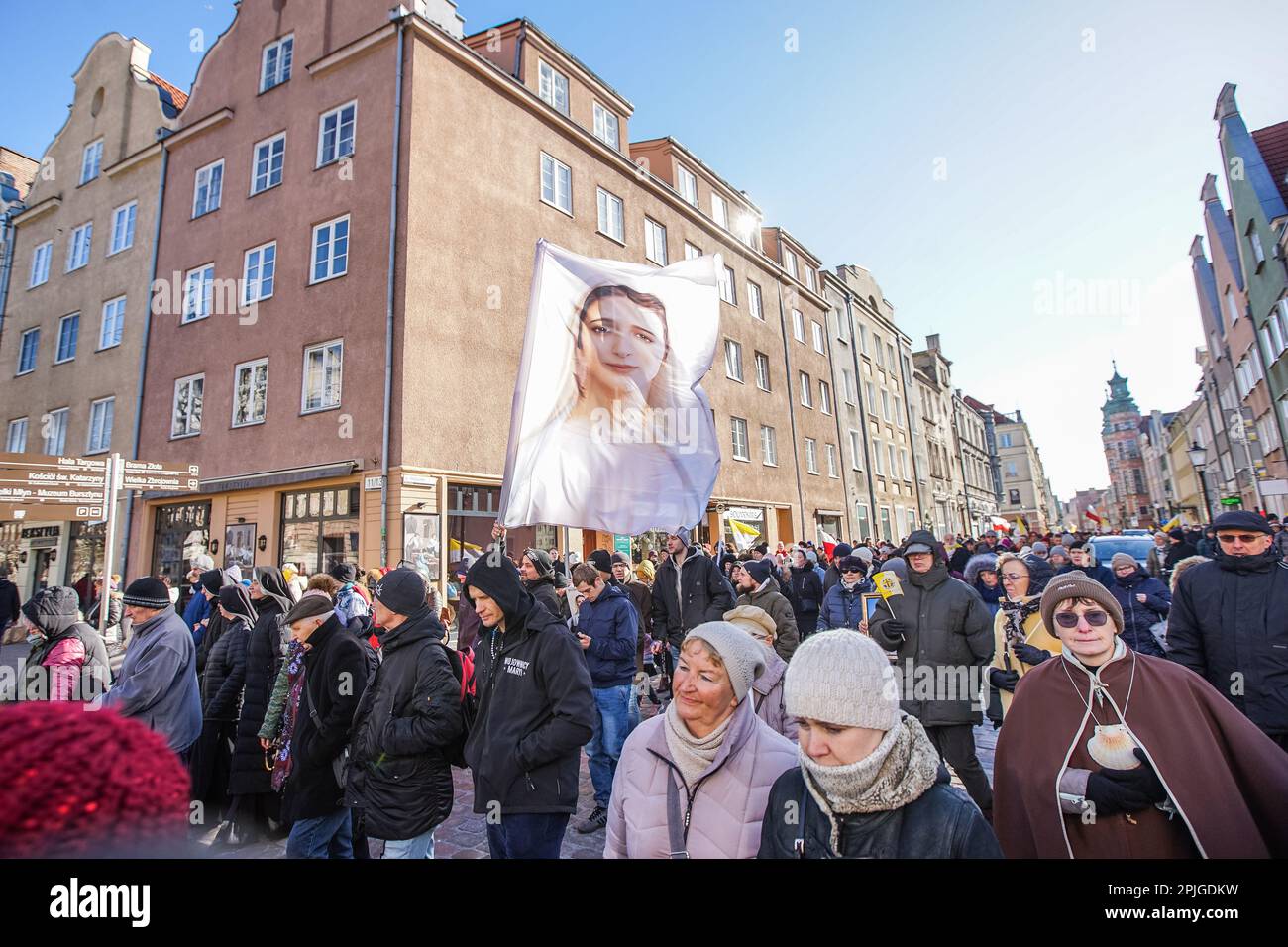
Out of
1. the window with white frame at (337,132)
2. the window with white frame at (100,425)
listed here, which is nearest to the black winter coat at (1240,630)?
the window with white frame at (337,132)

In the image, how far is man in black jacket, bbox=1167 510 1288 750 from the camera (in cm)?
365

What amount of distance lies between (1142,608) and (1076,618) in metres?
4.38

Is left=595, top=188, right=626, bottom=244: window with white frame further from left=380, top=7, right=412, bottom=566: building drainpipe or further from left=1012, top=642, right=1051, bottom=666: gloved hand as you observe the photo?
left=1012, top=642, right=1051, bottom=666: gloved hand

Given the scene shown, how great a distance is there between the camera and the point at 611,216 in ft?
66.1

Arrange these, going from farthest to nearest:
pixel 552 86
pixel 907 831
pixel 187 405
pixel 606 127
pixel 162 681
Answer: pixel 606 127
pixel 552 86
pixel 187 405
pixel 162 681
pixel 907 831

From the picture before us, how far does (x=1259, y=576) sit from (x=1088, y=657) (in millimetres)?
2163

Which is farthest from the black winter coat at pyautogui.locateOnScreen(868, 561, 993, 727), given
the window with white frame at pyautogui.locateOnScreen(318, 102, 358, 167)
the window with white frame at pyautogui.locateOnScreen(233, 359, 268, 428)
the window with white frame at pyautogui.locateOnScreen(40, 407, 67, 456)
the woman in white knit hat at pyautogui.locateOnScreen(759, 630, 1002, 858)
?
the window with white frame at pyautogui.locateOnScreen(40, 407, 67, 456)

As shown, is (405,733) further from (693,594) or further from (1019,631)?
(693,594)

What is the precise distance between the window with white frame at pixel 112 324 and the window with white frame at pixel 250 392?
19.7 feet

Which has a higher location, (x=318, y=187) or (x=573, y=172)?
(x=573, y=172)

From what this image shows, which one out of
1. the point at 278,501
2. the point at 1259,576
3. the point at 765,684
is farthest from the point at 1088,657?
the point at 278,501

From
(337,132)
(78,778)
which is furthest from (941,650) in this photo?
(337,132)

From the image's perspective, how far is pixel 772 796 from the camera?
1.87m
